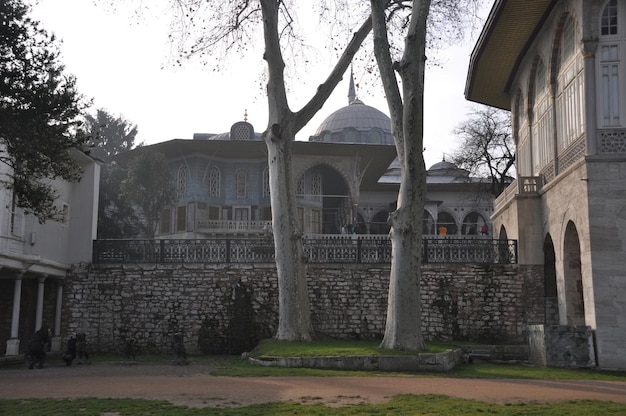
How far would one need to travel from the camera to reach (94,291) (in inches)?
794

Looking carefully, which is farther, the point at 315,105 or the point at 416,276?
the point at 315,105

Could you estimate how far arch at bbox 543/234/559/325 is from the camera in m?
18.9

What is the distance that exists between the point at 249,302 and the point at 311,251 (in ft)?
7.45

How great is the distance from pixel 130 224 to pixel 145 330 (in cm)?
1453

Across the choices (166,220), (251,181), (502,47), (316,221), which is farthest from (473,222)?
(502,47)

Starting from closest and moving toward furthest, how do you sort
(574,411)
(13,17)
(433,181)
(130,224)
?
(574,411), (13,17), (130,224), (433,181)

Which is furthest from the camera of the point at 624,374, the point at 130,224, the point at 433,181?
the point at 433,181

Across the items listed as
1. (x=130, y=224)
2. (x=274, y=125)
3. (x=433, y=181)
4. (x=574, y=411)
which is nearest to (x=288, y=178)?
(x=274, y=125)

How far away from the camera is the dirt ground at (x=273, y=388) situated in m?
9.54

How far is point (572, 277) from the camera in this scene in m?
17.2

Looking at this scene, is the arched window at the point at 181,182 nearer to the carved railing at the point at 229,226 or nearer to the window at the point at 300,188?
the carved railing at the point at 229,226

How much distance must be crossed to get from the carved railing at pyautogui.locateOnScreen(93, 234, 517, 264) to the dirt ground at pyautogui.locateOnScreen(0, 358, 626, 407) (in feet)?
22.6

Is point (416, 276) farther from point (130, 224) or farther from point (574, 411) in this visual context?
point (130, 224)

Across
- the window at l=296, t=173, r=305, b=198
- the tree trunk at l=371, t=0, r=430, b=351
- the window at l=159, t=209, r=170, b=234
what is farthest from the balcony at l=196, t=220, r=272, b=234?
the tree trunk at l=371, t=0, r=430, b=351
